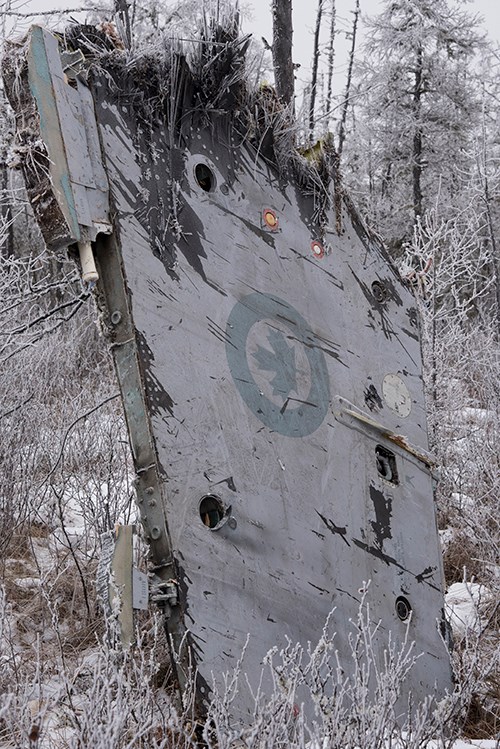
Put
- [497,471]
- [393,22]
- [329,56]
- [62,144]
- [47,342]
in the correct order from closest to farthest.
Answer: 1. [62,144]
2. [497,471]
3. [47,342]
4. [393,22]
5. [329,56]

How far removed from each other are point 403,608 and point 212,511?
4.34 feet

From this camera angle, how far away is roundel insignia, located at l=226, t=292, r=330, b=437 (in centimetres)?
346

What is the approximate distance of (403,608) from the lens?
3902mm

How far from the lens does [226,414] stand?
10.8 feet

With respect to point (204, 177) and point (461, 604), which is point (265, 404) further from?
point (461, 604)

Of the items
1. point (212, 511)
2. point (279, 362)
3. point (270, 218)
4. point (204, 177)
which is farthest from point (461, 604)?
point (204, 177)

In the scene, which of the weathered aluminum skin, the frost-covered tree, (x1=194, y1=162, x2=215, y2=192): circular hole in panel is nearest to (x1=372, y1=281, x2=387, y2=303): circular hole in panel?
the weathered aluminum skin

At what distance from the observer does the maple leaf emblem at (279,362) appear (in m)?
3.57

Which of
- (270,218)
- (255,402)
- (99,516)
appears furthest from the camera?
(99,516)

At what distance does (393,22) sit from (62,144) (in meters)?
17.2

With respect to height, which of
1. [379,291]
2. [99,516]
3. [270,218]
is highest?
[270,218]

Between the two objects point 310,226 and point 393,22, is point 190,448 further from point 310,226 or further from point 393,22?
point 393,22

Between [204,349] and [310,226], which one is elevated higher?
[310,226]

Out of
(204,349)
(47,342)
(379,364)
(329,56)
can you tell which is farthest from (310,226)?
(329,56)
